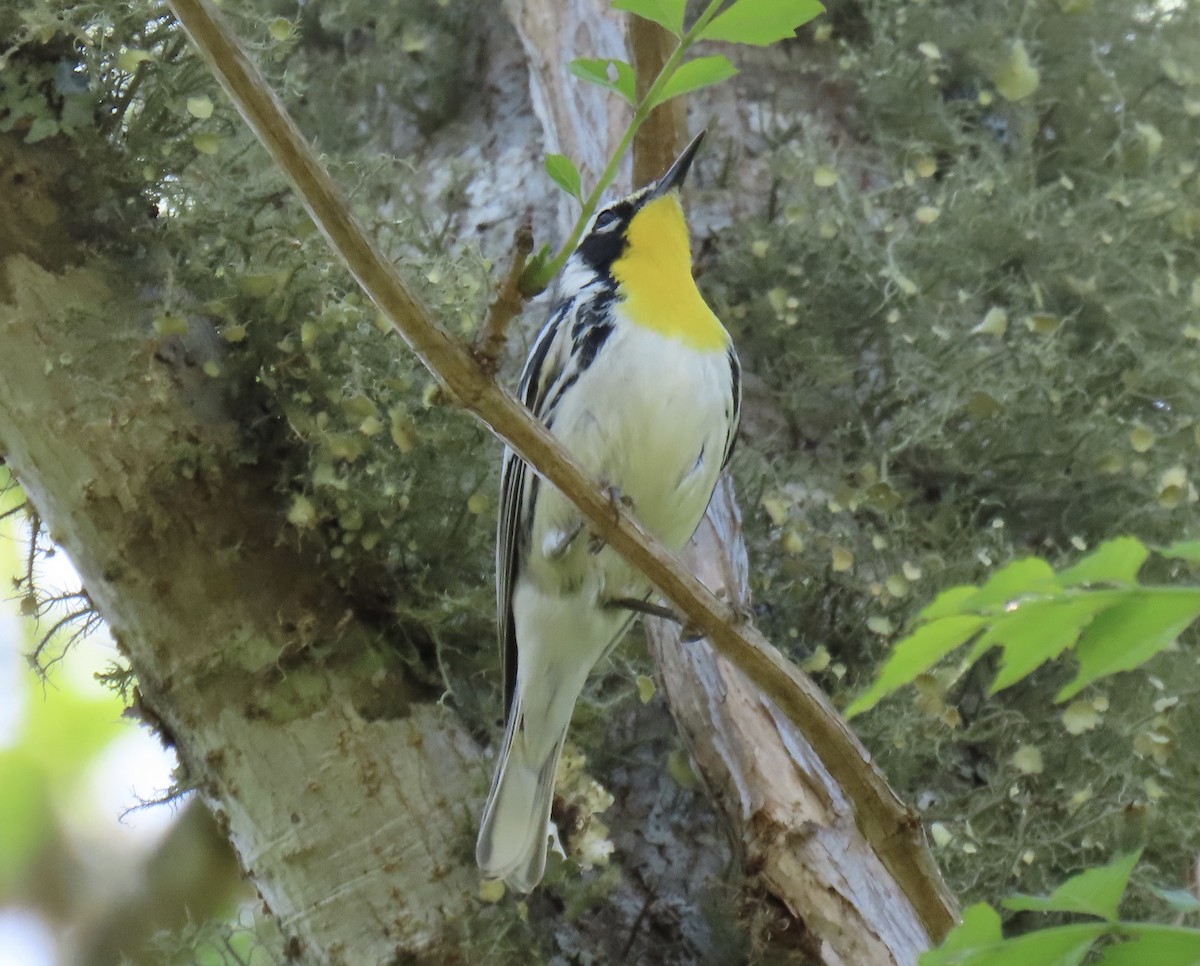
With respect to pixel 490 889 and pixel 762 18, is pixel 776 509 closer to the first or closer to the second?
→ pixel 490 889

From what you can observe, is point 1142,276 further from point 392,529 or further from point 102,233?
point 102,233

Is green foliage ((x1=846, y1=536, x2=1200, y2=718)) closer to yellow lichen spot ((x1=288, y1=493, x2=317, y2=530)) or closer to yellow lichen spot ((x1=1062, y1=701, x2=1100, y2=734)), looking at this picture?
yellow lichen spot ((x1=288, y1=493, x2=317, y2=530))

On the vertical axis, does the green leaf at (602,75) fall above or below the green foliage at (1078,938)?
above

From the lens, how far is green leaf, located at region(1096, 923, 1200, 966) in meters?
0.40

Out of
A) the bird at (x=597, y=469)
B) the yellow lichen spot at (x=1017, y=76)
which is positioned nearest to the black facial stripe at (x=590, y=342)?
the bird at (x=597, y=469)

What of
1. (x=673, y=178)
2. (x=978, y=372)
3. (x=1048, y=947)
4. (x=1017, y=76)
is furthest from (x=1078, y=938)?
(x=1017, y=76)

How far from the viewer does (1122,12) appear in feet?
6.87

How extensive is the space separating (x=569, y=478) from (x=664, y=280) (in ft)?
2.15

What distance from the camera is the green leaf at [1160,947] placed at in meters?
0.40

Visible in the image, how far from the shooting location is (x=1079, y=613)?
0.40 meters

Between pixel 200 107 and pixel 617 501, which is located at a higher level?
pixel 200 107

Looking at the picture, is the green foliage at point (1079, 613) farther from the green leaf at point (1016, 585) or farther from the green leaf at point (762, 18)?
the green leaf at point (762, 18)

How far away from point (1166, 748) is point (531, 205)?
119 centimetres

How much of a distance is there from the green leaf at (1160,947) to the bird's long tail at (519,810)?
803 millimetres
